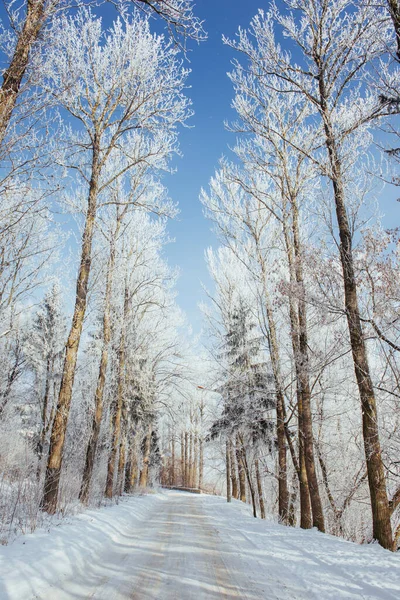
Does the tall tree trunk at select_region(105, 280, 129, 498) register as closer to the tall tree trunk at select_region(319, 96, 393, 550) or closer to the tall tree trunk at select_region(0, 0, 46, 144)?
the tall tree trunk at select_region(319, 96, 393, 550)

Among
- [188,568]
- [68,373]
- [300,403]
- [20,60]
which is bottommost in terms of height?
[188,568]

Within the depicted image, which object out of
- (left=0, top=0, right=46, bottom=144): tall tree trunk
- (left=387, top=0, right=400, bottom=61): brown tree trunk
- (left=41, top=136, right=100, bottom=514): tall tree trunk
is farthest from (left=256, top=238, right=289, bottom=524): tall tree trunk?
(left=0, top=0, right=46, bottom=144): tall tree trunk

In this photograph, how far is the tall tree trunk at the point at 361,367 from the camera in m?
5.47

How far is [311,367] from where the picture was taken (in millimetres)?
8289

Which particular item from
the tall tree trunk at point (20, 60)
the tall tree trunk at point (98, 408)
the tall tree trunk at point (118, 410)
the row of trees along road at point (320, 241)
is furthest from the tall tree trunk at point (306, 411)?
the tall tree trunk at point (118, 410)

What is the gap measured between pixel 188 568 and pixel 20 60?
21.8ft

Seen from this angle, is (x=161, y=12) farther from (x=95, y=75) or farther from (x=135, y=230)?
(x=135, y=230)

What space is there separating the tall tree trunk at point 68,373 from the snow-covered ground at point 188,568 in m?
0.73

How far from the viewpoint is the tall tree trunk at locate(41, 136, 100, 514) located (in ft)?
21.0

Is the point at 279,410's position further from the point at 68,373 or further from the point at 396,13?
the point at 396,13

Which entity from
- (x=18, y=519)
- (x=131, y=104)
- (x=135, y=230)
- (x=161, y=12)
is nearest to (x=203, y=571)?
(x=18, y=519)

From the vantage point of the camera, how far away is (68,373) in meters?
7.20

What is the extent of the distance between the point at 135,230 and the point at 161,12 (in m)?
9.69

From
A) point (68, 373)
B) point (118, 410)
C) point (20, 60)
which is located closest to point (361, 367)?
point (68, 373)
